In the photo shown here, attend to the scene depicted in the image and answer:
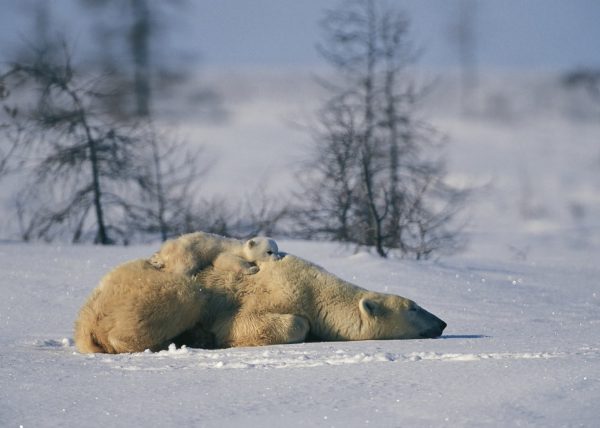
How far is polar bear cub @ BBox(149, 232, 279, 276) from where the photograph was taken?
5.86 metres

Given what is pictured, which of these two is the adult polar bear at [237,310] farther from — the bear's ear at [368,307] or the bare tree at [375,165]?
the bare tree at [375,165]

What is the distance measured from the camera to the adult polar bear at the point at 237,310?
18.2 feet

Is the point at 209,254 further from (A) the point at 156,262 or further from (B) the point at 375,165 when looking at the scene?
(B) the point at 375,165

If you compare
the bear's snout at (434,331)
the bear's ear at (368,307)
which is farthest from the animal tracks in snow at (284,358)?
the bear's snout at (434,331)

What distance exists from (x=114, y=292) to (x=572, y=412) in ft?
9.73

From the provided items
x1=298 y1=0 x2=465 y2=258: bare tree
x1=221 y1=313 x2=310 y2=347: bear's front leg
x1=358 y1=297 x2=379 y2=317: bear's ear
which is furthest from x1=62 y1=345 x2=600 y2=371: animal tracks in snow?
x1=298 y1=0 x2=465 y2=258: bare tree

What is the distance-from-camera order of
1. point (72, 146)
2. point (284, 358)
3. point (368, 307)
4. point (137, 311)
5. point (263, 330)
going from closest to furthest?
point (284, 358), point (137, 311), point (263, 330), point (368, 307), point (72, 146)

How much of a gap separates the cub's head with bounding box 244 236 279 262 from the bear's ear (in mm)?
610

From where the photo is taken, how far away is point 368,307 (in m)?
5.95

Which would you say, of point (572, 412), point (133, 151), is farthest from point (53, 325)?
point (133, 151)

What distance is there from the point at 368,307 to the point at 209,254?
1.06 metres

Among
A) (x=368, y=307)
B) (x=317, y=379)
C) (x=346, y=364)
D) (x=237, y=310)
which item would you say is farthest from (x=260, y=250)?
(x=317, y=379)

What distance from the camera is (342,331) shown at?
598 cm

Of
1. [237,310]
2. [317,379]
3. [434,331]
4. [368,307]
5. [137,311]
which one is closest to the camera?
[317,379]
